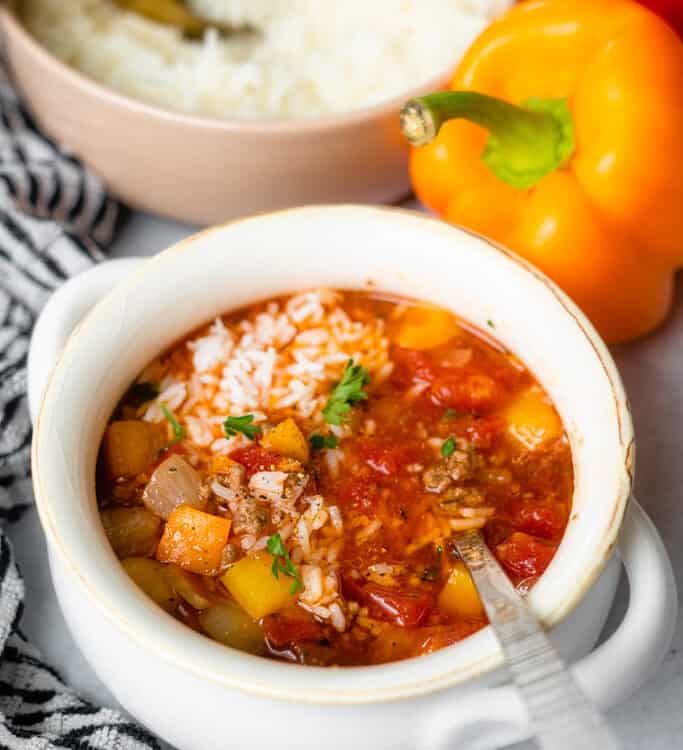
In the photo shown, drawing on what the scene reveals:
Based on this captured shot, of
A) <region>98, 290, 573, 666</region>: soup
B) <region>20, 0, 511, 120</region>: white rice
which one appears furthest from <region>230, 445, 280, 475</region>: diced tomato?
<region>20, 0, 511, 120</region>: white rice

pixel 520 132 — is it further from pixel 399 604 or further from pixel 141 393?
pixel 399 604

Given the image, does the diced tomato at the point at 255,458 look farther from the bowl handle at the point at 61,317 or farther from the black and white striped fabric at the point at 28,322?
the black and white striped fabric at the point at 28,322

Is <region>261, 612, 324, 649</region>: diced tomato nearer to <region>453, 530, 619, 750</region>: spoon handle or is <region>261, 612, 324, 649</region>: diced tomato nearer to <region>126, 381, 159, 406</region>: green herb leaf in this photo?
<region>453, 530, 619, 750</region>: spoon handle

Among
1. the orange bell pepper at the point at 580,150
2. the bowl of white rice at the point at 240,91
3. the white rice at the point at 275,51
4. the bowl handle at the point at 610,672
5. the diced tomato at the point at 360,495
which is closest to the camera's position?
the bowl handle at the point at 610,672

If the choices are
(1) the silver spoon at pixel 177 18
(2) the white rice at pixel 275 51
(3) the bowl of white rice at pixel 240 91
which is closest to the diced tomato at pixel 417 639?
(3) the bowl of white rice at pixel 240 91

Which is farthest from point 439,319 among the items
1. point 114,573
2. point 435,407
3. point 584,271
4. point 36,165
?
point 36,165

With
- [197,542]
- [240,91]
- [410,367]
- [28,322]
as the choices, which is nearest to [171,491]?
[197,542]
